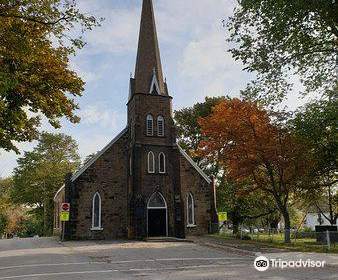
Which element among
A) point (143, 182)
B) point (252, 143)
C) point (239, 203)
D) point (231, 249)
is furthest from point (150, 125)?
point (231, 249)

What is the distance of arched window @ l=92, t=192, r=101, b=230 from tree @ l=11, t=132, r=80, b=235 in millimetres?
23277

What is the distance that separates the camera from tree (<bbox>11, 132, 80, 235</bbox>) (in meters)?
50.7

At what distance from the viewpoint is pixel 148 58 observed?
1268 inches

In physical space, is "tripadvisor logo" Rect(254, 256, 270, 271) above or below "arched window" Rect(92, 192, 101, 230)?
below

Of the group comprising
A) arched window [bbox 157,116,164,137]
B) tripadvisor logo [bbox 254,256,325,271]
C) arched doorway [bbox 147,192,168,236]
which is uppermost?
arched window [bbox 157,116,164,137]

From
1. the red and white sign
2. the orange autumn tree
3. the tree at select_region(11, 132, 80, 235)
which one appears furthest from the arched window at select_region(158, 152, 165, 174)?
the tree at select_region(11, 132, 80, 235)

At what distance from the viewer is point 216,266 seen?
13781mm

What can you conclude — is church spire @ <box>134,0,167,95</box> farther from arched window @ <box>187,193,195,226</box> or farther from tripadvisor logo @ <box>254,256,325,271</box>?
tripadvisor logo @ <box>254,256,325,271</box>

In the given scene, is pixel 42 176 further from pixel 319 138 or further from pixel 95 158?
pixel 319 138

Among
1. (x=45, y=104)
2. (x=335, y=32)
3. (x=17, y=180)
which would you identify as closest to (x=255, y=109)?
(x=335, y=32)

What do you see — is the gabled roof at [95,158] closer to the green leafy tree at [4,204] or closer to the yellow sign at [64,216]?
the yellow sign at [64,216]

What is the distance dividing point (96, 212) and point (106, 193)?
173cm

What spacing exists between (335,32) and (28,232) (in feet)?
235

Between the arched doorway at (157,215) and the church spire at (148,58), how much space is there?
31.0ft
